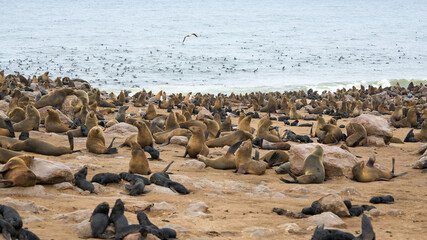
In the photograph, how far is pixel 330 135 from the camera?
10.1 metres

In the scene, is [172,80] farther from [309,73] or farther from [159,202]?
[159,202]

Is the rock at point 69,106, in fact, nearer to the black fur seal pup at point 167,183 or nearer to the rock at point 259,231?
the black fur seal pup at point 167,183

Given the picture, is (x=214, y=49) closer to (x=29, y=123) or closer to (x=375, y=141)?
(x=375, y=141)

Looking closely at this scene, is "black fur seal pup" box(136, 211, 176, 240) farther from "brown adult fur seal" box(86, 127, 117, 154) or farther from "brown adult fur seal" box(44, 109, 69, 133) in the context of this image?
"brown adult fur seal" box(44, 109, 69, 133)

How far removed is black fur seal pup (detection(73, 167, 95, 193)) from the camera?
5.49 meters

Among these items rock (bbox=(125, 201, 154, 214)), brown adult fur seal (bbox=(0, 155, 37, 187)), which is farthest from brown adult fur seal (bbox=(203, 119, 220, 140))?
brown adult fur seal (bbox=(0, 155, 37, 187))

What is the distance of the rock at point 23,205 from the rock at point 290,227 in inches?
85.5

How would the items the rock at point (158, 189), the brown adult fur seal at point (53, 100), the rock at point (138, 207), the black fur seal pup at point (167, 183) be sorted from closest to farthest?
the rock at point (138, 207)
the rock at point (158, 189)
the black fur seal pup at point (167, 183)
the brown adult fur seal at point (53, 100)

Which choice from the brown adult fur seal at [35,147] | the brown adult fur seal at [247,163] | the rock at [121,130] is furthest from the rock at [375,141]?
the brown adult fur seal at [35,147]

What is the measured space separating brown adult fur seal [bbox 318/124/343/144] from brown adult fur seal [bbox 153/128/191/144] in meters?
2.78

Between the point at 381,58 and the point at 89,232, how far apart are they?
129ft

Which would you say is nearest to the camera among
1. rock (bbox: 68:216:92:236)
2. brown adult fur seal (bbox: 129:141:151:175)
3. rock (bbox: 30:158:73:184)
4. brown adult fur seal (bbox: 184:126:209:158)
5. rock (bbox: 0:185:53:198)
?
rock (bbox: 68:216:92:236)

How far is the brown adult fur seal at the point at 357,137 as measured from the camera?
10008mm

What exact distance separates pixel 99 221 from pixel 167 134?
5.59 meters
